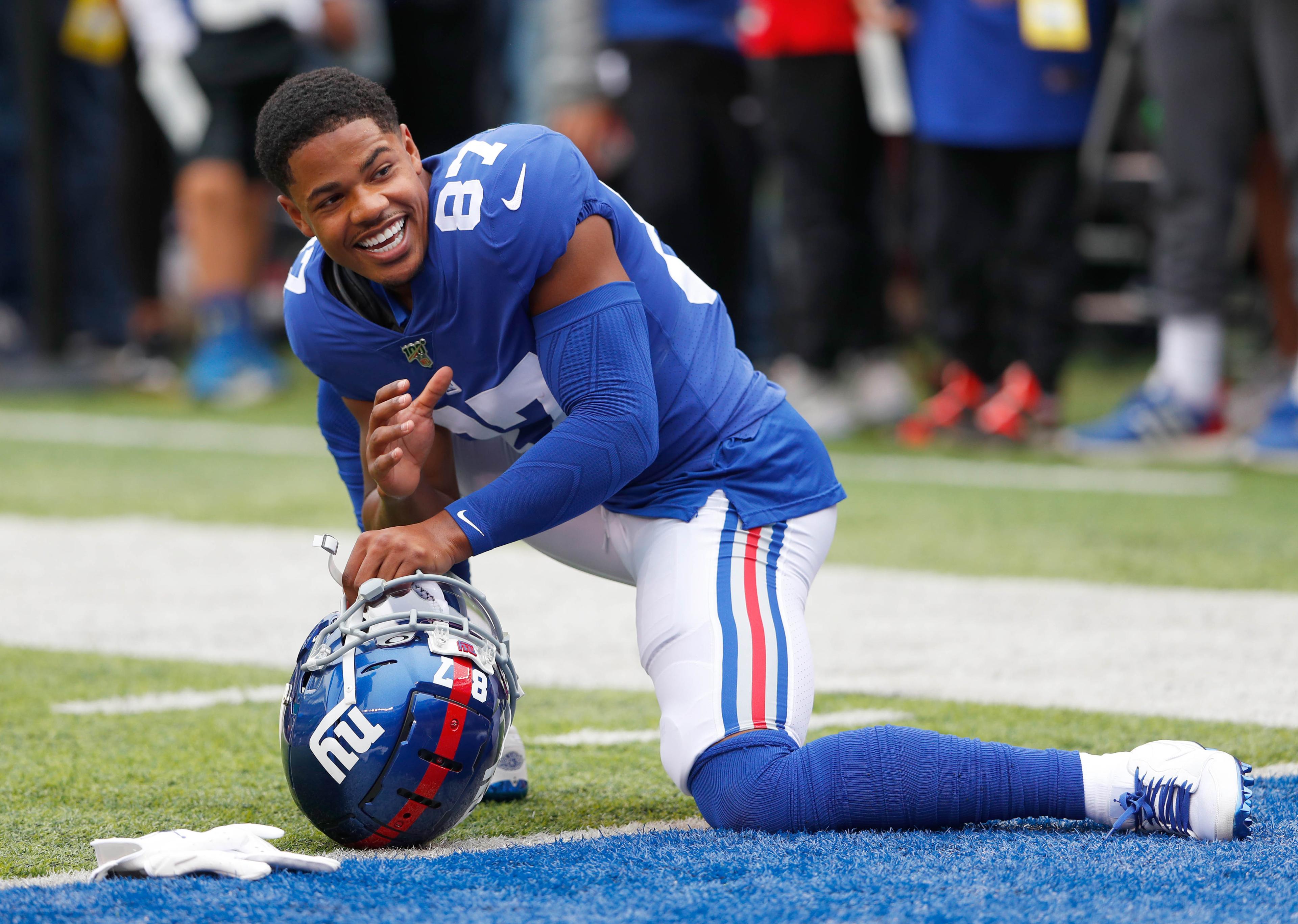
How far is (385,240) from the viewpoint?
2.50m

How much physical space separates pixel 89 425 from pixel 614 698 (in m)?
4.60

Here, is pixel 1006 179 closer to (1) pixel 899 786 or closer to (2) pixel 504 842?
(1) pixel 899 786

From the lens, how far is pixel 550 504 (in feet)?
8.02

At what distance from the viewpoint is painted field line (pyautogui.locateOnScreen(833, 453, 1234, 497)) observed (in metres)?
5.41

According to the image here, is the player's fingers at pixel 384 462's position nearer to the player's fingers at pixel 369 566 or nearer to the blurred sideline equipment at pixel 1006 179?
the player's fingers at pixel 369 566

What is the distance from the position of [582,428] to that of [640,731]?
2.38 feet

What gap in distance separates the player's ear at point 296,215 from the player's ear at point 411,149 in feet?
0.56

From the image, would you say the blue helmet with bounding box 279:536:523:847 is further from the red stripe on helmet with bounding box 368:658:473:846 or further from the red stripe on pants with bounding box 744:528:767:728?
the red stripe on pants with bounding box 744:528:767:728

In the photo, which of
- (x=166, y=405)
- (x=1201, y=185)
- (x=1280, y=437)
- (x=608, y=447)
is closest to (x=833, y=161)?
(x=1201, y=185)

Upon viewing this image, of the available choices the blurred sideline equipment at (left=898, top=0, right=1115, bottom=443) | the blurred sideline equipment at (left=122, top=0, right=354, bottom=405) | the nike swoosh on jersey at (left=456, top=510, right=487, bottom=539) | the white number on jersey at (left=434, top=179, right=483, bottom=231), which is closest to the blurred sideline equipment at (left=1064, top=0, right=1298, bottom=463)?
the blurred sideline equipment at (left=898, top=0, right=1115, bottom=443)

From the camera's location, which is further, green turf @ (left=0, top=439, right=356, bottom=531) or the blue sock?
green turf @ (left=0, top=439, right=356, bottom=531)

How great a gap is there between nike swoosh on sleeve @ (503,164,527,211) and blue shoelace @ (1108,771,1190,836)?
110cm

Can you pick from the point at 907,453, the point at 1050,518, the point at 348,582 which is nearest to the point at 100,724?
the point at 348,582

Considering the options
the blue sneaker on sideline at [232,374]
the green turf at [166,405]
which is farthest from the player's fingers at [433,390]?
the blue sneaker on sideline at [232,374]
